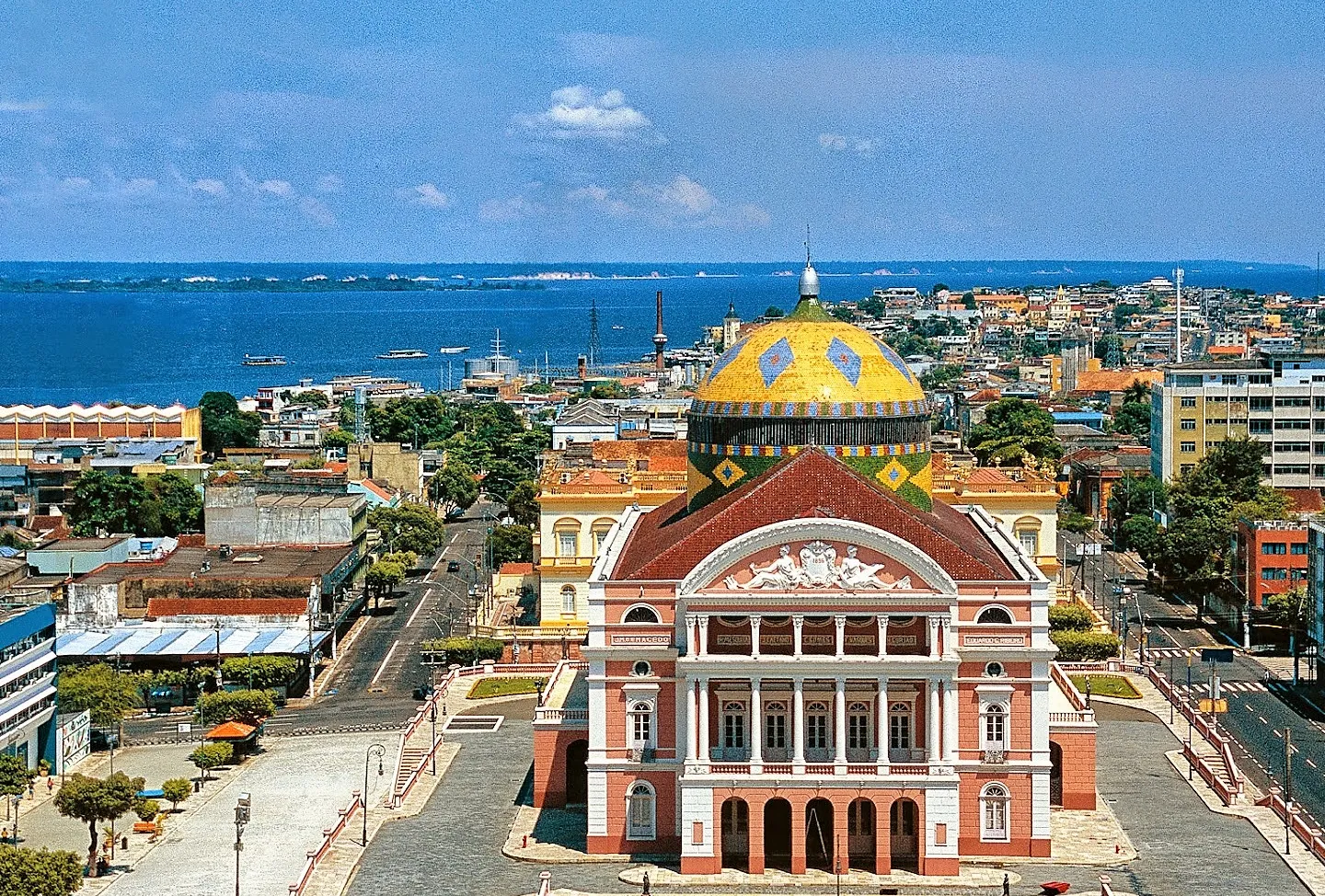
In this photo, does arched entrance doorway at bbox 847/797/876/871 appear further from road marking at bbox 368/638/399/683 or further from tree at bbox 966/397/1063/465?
tree at bbox 966/397/1063/465

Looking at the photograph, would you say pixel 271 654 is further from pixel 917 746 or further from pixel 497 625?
pixel 917 746

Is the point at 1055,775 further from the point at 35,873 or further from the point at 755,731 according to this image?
the point at 35,873

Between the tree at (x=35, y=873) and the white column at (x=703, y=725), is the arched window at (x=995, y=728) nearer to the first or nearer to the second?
the white column at (x=703, y=725)

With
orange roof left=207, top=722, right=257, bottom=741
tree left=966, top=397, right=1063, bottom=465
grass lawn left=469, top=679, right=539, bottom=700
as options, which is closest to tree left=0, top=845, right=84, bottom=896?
orange roof left=207, top=722, right=257, bottom=741

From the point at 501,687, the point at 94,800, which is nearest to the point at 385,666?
the point at 501,687

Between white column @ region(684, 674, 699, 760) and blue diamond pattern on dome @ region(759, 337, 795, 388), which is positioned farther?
blue diamond pattern on dome @ region(759, 337, 795, 388)
